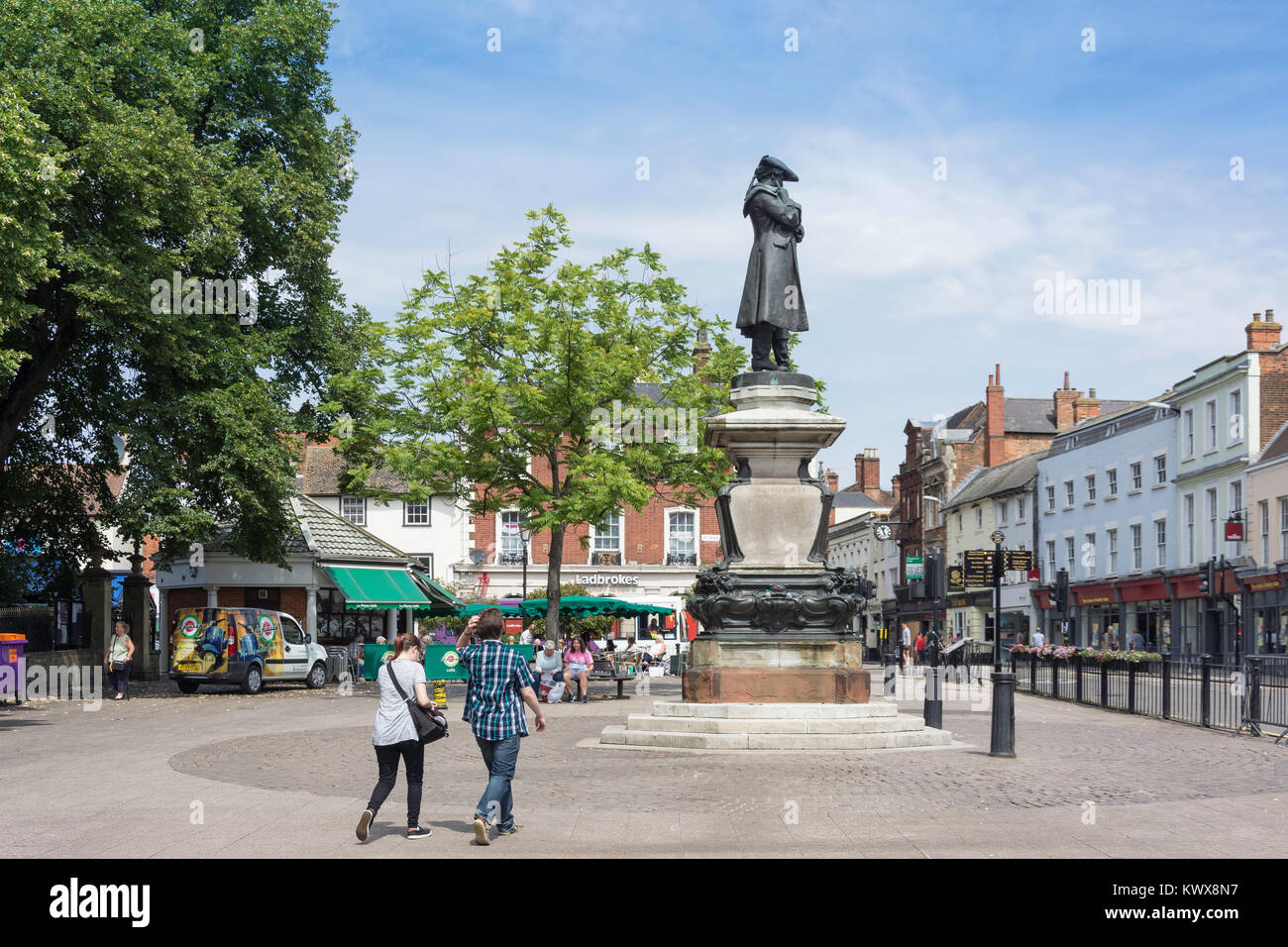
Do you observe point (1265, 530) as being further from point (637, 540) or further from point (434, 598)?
point (637, 540)

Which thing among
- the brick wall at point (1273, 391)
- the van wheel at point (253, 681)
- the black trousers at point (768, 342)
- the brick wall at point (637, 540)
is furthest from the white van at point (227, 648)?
the brick wall at point (1273, 391)

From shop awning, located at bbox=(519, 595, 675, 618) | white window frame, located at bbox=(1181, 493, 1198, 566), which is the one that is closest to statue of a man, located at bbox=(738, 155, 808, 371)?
shop awning, located at bbox=(519, 595, 675, 618)

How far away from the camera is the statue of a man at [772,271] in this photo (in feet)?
59.5

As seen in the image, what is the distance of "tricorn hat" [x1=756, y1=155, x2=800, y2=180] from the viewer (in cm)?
1831

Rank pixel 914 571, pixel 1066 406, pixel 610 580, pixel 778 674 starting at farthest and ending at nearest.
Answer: pixel 1066 406
pixel 610 580
pixel 914 571
pixel 778 674

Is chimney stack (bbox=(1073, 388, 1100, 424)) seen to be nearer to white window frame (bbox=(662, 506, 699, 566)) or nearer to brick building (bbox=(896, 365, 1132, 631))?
brick building (bbox=(896, 365, 1132, 631))

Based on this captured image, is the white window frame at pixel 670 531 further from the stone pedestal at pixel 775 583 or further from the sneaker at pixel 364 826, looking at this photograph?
the sneaker at pixel 364 826

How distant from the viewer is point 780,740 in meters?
15.4

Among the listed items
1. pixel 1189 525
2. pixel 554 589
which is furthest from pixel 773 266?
pixel 1189 525

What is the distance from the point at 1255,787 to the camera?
1264 centimetres

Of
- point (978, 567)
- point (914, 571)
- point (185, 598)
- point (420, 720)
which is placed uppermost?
point (978, 567)

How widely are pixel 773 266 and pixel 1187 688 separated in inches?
426

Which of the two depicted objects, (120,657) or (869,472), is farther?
(869,472)

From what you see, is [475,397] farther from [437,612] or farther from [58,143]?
[437,612]
